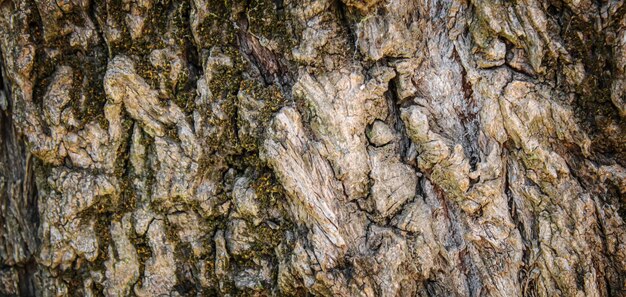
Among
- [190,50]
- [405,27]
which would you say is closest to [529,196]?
[405,27]

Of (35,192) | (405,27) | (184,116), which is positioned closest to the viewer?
(405,27)

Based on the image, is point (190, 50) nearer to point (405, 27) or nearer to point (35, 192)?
point (405, 27)

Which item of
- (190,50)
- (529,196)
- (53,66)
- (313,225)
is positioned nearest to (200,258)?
(313,225)

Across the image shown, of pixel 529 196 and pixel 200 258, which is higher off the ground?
pixel 200 258

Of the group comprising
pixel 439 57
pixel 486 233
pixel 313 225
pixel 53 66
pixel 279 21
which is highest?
pixel 53 66

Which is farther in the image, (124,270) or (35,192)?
(35,192)

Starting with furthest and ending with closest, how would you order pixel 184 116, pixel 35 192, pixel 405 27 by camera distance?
pixel 35 192
pixel 184 116
pixel 405 27

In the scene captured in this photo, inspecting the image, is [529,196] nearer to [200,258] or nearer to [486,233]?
[486,233]
